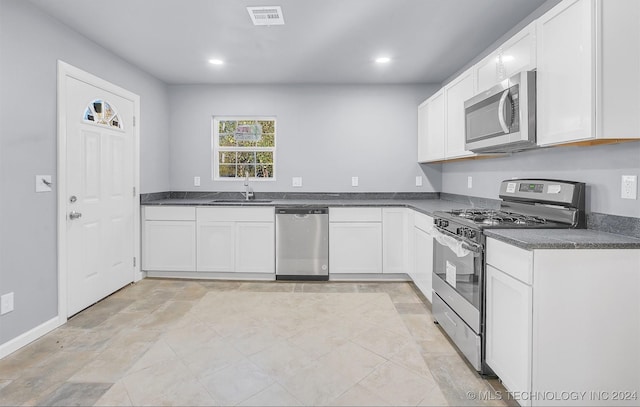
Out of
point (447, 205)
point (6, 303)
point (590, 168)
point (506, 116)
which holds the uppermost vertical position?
point (506, 116)

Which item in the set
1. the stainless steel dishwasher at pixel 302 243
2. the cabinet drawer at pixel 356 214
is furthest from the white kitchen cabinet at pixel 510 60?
the stainless steel dishwasher at pixel 302 243

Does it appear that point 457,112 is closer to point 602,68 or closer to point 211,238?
point 602,68

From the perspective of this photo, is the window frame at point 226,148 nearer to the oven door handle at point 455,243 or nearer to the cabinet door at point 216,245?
the cabinet door at point 216,245

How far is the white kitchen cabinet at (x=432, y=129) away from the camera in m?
3.55

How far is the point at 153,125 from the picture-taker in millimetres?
4215

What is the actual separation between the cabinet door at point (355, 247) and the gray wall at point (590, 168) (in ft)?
4.43

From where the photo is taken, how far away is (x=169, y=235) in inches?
156

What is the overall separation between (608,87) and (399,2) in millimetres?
1450

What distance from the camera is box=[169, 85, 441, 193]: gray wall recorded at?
4.48 metres

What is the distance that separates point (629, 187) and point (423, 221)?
1.63m

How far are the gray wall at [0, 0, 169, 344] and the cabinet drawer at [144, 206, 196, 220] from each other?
4.25 ft

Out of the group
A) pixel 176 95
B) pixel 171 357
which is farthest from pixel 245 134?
pixel 171 357

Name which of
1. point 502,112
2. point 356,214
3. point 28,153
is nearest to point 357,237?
point 356,214

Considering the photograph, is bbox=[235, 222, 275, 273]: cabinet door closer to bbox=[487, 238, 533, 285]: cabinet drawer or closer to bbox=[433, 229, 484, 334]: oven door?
bbox=[433, 229, 484, 334]: oven door
